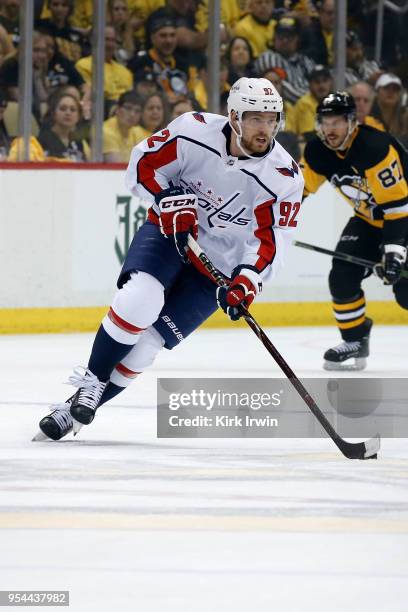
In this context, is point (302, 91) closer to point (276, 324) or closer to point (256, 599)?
point (276, 324)

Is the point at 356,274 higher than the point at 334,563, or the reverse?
the point at 334,563

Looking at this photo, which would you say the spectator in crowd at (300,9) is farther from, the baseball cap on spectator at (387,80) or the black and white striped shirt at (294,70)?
the baseball cap on spectator at (387,80)

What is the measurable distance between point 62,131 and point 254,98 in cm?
360

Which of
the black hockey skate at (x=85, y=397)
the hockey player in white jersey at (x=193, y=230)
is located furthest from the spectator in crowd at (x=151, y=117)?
the black hockey skate at (x=85, y=397)

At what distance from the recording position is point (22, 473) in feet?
14.1

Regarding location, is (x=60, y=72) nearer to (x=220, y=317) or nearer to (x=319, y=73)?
(x=220, y=317)

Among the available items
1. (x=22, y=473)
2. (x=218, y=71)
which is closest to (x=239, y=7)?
(x=218, y=71)

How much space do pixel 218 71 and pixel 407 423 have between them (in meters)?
3.75

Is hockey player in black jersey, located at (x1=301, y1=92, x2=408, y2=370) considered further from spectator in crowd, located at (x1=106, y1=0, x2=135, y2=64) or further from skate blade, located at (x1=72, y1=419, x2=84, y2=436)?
skate blade, located at (x1=72, y1=419, x2=84, y2=436)

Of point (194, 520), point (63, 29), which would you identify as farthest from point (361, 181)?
point (194, 520)

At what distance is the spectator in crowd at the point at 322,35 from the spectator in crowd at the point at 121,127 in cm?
122

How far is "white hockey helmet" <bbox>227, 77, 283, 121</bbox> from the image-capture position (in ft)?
15.6

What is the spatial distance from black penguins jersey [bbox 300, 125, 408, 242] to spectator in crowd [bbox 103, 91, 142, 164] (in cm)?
171

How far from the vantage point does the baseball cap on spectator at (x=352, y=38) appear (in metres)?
9.30
